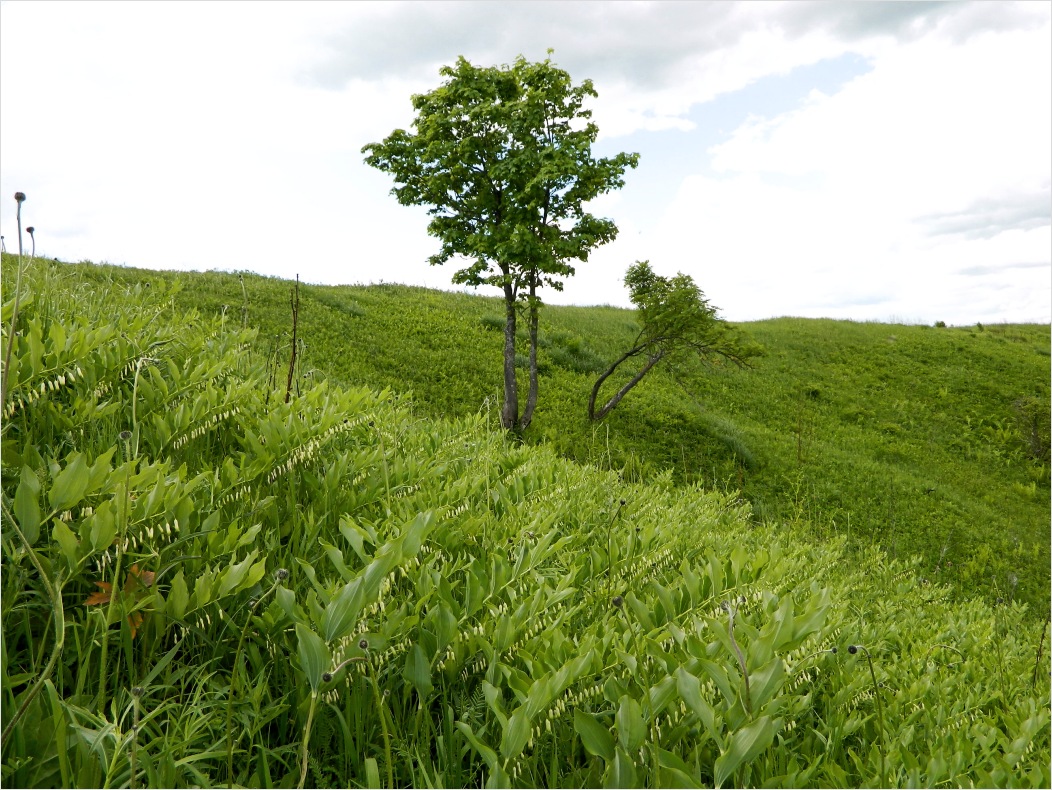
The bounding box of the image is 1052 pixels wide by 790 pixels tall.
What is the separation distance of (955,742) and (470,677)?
1.95m

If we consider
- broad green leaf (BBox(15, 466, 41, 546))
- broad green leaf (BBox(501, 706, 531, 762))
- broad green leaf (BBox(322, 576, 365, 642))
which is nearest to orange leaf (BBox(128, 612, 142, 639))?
broad green leaf (BBox(15, 466, 41, 546))

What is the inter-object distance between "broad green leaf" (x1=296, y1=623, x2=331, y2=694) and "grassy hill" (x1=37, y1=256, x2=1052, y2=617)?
870 cm

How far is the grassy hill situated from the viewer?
14.9 m

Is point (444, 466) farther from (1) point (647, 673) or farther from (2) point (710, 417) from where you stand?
(2) point (710, 417)

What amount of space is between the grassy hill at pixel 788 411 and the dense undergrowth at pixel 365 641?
6.88 metres

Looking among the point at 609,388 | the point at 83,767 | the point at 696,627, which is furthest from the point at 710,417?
the point at 83,767

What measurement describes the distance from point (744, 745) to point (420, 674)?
1063mm

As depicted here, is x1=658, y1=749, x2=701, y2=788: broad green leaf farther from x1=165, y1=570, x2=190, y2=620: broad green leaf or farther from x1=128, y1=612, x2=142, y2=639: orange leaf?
x1=128, y1=612, x2=142, y2=639: orange leaf

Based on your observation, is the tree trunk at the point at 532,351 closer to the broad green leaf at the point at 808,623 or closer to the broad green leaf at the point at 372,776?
the broad green leaf at the point at 808,623

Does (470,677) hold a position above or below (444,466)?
below

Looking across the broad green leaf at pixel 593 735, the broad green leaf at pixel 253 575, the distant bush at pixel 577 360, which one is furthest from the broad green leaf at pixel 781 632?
the distant bush at pixel 577 360

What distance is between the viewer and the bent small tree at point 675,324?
1639cm

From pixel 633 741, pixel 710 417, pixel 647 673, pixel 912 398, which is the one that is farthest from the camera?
pixel 912 398

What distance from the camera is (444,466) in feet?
14.3
